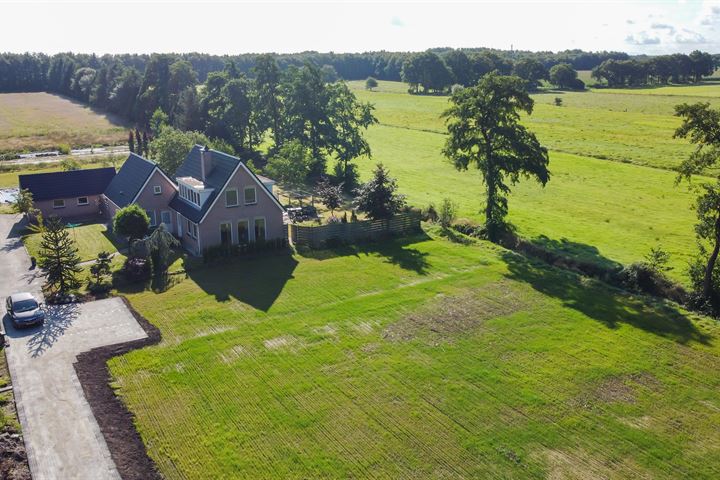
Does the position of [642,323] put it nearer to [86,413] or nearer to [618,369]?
[618,369]

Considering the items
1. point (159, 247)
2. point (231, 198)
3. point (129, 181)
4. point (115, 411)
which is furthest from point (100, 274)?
point (115, 411)

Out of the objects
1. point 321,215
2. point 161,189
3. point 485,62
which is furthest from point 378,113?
point 161,189

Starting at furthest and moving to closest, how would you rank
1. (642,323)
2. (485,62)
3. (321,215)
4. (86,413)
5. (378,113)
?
(485,62) → (378,113) → (321,215) → (642,323) → (86,413)

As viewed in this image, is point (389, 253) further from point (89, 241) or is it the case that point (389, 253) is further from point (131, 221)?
point (89, 241)

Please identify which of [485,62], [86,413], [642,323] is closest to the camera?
[86,413]

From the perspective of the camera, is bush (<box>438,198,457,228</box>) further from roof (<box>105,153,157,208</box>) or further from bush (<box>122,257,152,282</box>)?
bush (<box>122,257,152,282</box>)

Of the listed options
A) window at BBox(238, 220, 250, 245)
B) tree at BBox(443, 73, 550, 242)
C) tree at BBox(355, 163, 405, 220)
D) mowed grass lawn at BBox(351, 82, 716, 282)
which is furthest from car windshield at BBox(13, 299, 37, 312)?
mowed grass lawn at BBox(351, 82, 716, 282)

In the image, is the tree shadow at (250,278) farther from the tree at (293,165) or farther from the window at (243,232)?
the tree at (293,165)
